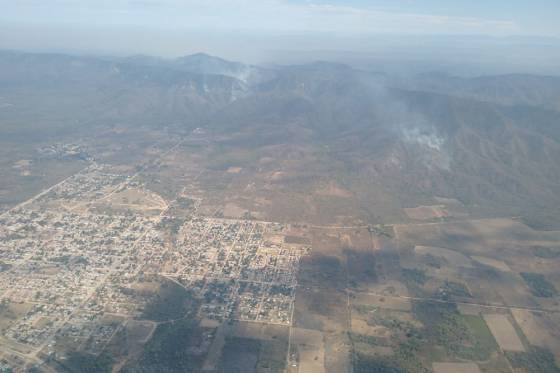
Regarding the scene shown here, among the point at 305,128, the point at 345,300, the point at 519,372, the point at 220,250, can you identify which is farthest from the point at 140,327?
the point at 305,128

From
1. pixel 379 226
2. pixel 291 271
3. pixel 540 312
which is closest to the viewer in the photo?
pixel 540 312

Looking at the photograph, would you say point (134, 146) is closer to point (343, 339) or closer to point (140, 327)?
point (140, 327)

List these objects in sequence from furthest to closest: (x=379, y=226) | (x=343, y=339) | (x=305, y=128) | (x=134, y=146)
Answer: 1. (x=305, y=128)
2. (x=134, y=146)
3. (x=379, y=226)
4. (x=343, y=339)

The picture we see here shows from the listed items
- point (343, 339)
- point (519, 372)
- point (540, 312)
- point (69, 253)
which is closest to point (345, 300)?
point (343, 339)

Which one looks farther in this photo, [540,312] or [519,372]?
[540,312]

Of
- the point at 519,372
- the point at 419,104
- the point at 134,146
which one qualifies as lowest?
the point at 519,372

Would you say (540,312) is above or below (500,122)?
below

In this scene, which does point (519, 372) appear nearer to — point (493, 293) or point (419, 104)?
point (493, 293)
